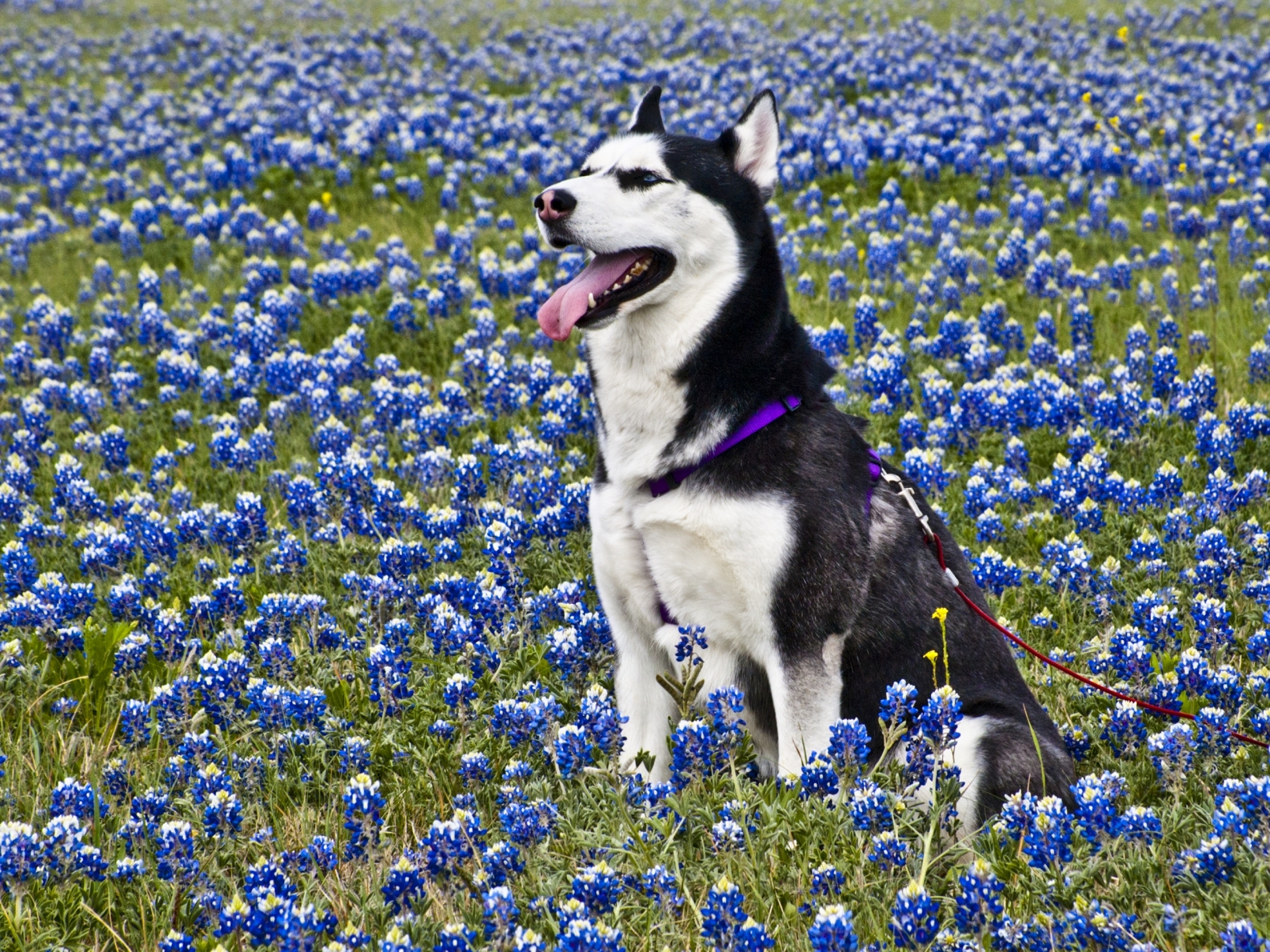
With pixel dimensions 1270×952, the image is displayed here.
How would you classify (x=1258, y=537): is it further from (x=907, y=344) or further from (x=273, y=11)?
(x=273, y=11)

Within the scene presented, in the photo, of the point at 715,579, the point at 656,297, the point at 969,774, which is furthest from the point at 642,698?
the point at 656,297

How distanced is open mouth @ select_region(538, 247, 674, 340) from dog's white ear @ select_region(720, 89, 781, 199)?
19.6 inches

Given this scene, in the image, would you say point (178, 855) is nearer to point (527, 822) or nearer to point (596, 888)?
point (527, 822)

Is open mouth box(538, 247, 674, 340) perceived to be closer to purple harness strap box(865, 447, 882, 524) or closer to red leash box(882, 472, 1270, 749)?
purple harness strap box(865, 447, 882, 524)

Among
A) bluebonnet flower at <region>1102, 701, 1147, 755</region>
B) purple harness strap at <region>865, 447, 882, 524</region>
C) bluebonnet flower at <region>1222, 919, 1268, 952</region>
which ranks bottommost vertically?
bluebonnet flower at <region>1102, 701, 1147, 755</region>

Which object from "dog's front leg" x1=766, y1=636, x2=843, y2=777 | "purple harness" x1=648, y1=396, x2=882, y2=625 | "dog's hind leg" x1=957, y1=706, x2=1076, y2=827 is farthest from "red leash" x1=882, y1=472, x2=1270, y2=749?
"dog's front leg" x1=766, y1=636, x2=843, y2=777

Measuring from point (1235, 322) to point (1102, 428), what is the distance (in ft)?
6.09

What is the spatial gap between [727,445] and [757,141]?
1.11 meters

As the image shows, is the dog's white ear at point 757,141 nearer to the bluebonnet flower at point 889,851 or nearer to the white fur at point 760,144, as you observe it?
the white fur at point 760,144

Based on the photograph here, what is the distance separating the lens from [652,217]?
12.9 feet

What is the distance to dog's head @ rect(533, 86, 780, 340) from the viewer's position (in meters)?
3.86

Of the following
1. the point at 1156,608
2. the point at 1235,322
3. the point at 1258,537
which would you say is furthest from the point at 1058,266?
the point at 1156,608

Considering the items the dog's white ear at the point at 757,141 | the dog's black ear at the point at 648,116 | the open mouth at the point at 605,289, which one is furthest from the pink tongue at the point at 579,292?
the dog's black ear at the point at 648,116

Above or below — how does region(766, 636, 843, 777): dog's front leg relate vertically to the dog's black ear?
below
